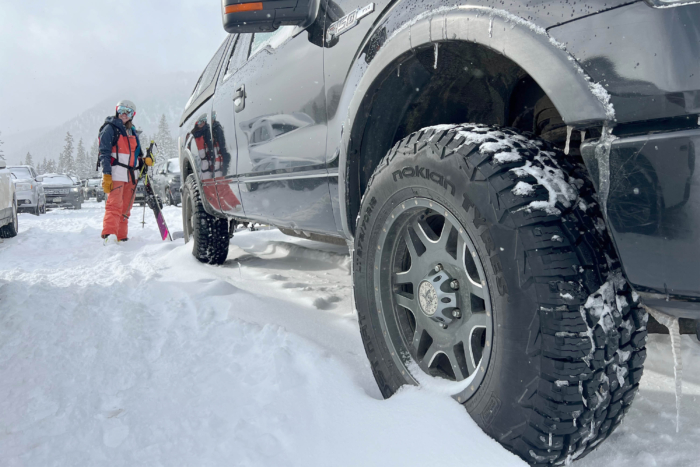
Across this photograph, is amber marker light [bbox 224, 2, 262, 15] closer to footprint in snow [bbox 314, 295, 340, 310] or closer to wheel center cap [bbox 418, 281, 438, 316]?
wheel center cap [bbox 418, 281, 438, 316]

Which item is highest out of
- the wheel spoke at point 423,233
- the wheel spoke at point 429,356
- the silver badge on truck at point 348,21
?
the silver badge on truck at point 348,21

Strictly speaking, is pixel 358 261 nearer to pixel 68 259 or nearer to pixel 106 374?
pixel 106 374

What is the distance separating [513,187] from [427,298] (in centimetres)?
49

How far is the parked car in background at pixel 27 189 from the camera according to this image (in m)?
13.1

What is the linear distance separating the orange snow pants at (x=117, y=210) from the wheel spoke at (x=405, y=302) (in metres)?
5.79

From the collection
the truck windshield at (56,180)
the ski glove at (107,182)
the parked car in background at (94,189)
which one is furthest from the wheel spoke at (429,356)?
the parked car in background at (94,189)

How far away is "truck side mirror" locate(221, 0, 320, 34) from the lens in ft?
5.76

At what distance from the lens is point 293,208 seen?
245 cm

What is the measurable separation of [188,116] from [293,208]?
277 centimetres

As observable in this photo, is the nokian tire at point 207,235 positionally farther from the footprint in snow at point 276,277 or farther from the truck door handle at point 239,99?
the truck door handle at point 239,99

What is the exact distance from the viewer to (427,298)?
1477mm

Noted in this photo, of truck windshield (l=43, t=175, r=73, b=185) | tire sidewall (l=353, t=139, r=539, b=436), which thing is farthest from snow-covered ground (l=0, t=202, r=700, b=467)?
truck windshield (l=43, t=175, r=73, b=185)

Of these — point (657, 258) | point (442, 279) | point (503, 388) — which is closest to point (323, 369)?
point (442, 279)

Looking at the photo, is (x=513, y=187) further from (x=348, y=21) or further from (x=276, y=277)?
(x=276, y=277)
